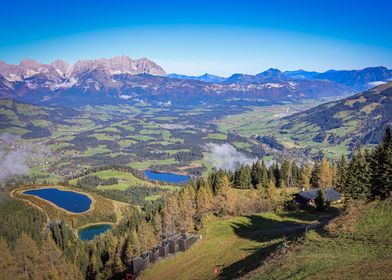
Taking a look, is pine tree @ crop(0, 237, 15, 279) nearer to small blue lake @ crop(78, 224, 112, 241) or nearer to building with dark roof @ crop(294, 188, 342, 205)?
small blue lake @ crop(78, 224, 112, 241)

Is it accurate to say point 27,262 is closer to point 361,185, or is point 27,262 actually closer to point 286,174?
point 286,174

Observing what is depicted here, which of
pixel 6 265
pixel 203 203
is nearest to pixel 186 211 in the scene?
pixel 203 203

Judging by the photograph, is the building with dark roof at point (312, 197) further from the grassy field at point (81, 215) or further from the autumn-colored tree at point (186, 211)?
the grassy field at point (81, 215)

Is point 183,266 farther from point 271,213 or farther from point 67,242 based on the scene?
point 67,242

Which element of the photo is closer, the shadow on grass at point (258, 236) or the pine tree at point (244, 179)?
the shadow on grass at point (258, 236)

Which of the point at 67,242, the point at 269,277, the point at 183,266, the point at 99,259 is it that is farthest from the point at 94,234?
the point at 269,277

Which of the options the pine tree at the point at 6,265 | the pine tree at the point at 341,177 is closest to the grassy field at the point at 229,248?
the pine tree at the point at 341,177

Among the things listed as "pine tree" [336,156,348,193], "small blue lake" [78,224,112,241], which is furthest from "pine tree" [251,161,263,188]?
"small blue lake" [78,224,112,241]
